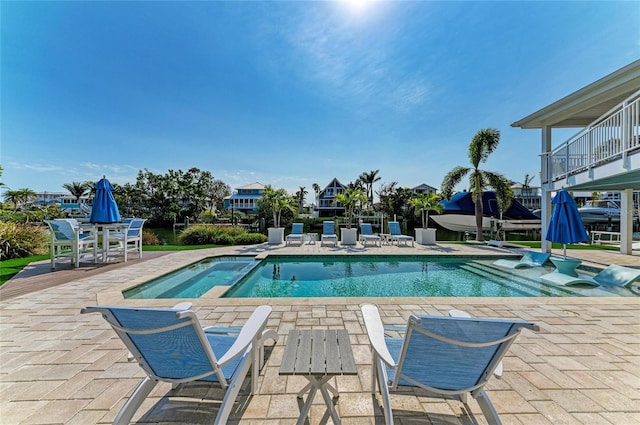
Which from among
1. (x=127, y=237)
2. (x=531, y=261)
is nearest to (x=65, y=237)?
(x=127, y=237)

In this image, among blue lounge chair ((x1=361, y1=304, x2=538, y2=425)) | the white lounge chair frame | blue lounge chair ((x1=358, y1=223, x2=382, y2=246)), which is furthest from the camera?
blue lounge chair ((x1=358, y1=223, x2=382, y2=246))

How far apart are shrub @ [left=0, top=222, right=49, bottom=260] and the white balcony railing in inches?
640

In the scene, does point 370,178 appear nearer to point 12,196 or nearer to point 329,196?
point 329,196

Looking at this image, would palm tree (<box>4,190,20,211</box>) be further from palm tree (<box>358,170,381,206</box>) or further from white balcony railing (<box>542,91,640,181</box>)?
white balcony railing (<box>542,91,640,181</box>)

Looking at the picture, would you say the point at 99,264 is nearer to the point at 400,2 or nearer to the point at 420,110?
the point at 400,2

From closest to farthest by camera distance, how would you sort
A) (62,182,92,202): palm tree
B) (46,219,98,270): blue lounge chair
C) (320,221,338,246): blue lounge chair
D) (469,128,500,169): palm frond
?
1. (46,219,98,270): blue lounge chair
2. (320,221,338,246): blue lounge chair
3. (469,128,500,169): palm frond
4. (62,182,92,202): palm tree

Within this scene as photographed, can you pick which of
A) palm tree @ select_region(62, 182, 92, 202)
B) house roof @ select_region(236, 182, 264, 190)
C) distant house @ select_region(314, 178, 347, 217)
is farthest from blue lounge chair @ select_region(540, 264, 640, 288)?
palm tree @ select_region(62, 182, 92, 202)

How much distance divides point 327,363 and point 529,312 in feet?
12.6

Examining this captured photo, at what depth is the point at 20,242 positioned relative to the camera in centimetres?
805

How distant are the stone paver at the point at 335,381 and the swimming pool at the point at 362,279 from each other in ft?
4.47

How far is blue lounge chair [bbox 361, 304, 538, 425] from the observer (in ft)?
4.63

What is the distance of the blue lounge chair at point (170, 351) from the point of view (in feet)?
4.78

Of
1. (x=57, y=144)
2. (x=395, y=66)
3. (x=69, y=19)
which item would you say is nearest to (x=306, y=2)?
(x=395, y=66)

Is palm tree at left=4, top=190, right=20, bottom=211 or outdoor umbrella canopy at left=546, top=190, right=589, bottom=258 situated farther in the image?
palm tree at left=4, top=190, right=20, bottom=211
